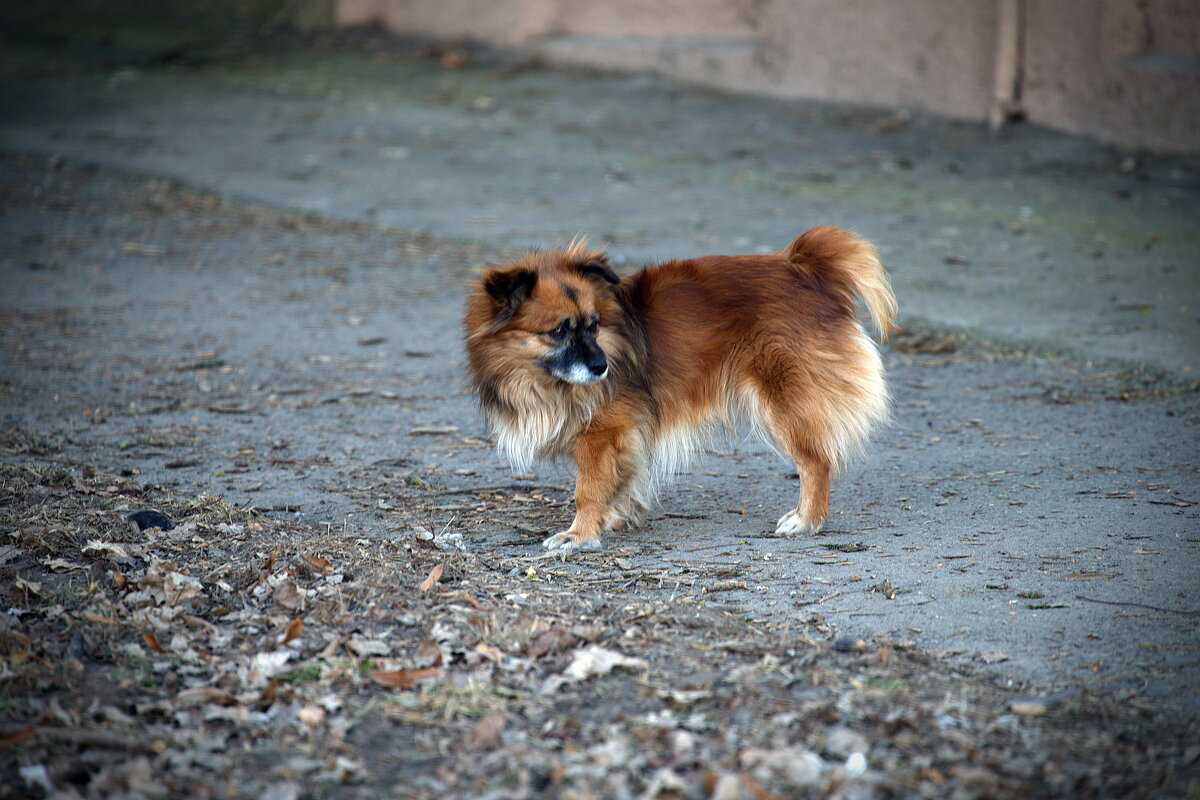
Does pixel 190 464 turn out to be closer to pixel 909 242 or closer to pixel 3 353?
pixel 3 353

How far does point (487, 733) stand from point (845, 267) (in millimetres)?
Result: 2782

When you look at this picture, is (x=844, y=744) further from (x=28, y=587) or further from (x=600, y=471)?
(x=28, y=587)

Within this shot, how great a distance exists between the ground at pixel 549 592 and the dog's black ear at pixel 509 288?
92 cm

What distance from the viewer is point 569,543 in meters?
4.79

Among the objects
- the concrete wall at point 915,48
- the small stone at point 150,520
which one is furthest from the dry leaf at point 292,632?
the concrete wall at point 915,48

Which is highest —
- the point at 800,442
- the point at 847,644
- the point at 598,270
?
the point at 598,270

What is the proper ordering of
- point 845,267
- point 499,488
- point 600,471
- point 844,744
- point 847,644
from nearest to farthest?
point 844,744, point 847,644, point 600,471, point 845,267, point 499,488

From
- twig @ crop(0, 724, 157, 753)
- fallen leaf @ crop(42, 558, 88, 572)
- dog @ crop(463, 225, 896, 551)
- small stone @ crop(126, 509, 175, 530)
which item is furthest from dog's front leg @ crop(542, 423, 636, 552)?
twig @ crop(0, 724, 157, 753)

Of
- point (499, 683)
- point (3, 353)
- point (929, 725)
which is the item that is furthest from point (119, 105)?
point (929, 725)

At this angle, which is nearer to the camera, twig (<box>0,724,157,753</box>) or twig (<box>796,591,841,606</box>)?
twig (<box>0,724,157,753</box>)

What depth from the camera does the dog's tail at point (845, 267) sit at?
513 cm

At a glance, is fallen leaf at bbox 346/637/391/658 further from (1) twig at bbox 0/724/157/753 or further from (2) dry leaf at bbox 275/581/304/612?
(1) twig at bbox 0/724/157/753

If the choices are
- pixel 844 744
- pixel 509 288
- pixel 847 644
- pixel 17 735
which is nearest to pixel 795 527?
pixel 847 644

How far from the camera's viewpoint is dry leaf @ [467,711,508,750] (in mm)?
3221
